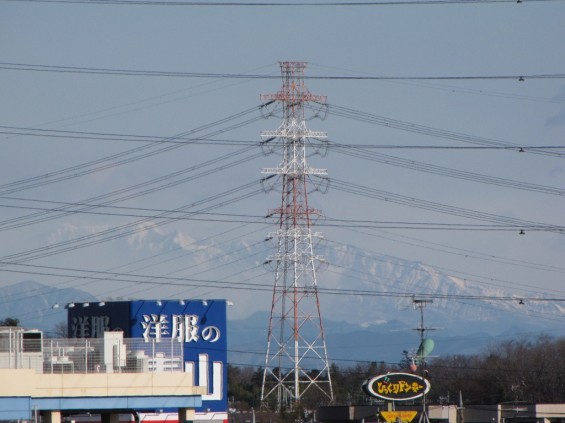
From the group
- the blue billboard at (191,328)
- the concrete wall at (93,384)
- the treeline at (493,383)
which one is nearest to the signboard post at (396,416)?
the blue billboard at (191,328)

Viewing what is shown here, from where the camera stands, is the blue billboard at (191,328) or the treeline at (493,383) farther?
the treeline at (493,383)

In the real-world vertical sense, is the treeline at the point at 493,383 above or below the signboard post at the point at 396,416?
above

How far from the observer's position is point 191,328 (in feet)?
290

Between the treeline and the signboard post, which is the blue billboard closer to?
the signboard post

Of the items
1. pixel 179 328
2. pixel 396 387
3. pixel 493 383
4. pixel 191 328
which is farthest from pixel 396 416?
pixel 493 383

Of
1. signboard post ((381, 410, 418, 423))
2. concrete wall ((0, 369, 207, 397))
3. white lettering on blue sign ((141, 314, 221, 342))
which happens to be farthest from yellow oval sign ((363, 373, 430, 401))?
concrete wall ((0, 369, 207, 397))

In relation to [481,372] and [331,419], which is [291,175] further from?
[481,372]

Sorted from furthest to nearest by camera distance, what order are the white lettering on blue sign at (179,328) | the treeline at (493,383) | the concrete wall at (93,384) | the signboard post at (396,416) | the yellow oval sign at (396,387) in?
the treeline at (493,383)
the signboard post at (396,416)
the white lettering on blue sign at (179,328)
the yellow oval sign at (396,387)
the concrete wall at (93,384)

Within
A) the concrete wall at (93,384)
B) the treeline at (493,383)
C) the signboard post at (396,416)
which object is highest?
the treeline at (493,383)

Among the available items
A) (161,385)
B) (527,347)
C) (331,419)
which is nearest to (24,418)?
(161,385)

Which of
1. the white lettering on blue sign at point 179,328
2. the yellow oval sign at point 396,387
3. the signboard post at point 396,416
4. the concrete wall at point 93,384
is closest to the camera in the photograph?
the concrete wall at point 93,384

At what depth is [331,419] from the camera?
384 ft

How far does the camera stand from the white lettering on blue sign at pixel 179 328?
87750 millimetres

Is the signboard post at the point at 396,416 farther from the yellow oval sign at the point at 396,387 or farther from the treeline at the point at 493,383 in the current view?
the treeline at the point at 493,383
